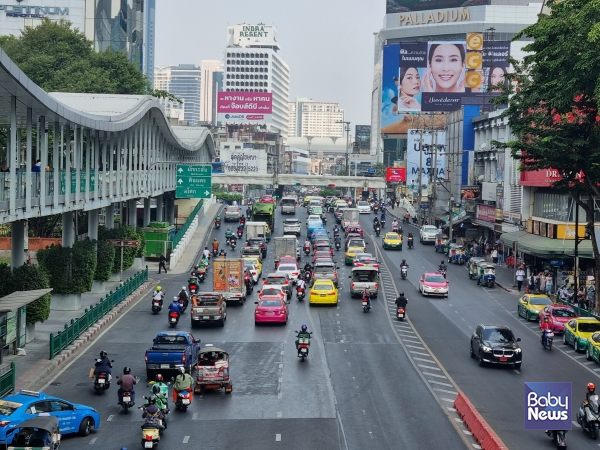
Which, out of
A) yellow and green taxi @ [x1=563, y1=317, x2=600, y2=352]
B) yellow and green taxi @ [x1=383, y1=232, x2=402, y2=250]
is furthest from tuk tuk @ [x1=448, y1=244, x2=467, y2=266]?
yellow and green taxi @ [x1=563, y1=317, x2=600, y2=352]

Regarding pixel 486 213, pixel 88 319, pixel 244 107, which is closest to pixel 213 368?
pixel 88 319

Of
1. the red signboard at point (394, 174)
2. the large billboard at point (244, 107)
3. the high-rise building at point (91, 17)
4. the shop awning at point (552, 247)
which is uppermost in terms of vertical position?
the high-rise building at point (91, 17)

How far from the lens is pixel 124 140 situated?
6006cm

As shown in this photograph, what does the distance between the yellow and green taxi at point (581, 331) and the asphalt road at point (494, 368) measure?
0.36m

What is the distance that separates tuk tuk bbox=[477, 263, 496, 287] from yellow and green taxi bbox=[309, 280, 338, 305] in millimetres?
13213

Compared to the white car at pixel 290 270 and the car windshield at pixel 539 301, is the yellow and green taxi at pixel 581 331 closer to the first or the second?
the car windshield at pixel 539 301

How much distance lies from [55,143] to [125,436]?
18429 mm

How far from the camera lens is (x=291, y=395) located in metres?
28.3

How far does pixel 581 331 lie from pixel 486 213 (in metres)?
45.2

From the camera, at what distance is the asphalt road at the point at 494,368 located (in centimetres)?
2519

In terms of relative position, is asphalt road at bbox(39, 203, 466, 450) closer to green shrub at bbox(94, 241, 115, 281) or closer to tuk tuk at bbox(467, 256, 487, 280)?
green shrub at bbox(94, 241, 115, 281)

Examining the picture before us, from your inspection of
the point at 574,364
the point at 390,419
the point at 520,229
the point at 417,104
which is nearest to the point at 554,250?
the point at 520,229

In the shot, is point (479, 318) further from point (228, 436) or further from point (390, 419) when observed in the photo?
point (228, 436)

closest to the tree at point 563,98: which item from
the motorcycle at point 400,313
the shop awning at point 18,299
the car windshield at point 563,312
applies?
the car windshield at point 563,312
